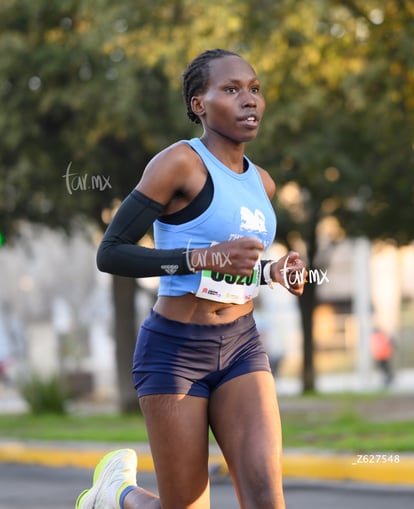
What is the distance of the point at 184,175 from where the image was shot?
160 inches

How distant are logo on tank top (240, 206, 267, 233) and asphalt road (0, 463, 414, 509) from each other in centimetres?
406

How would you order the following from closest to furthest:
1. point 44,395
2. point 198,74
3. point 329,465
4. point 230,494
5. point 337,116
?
1. point 198,74
2. point 230,494
3. point 329,465
4. point 337,116
5. point 44,395

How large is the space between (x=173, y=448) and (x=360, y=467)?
5616 mm

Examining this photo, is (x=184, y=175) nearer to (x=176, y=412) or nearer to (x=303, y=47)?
(x=176, y=412)

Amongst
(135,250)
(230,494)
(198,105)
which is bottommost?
(230,494)

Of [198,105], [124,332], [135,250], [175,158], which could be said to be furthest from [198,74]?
[124,332]

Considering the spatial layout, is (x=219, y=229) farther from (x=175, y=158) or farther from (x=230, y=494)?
(x=230, y=494)

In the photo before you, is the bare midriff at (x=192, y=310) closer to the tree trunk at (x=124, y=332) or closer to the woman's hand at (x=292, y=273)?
the woman's hand at (x=292, y=273)

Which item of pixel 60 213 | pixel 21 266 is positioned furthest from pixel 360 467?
pixel 21 266

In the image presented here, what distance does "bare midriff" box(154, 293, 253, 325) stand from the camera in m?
4.14

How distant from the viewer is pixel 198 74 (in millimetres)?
4262

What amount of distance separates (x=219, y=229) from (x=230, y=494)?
4.99 metres

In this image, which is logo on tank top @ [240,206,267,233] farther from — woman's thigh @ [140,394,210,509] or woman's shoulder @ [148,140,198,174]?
woman's thigh @ [140,394,210,509]

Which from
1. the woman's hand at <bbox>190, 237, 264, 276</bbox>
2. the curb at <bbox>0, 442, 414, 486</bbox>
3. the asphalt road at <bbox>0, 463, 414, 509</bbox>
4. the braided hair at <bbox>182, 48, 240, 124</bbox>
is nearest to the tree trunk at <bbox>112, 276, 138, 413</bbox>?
the curb at <bbox>0, 442, 414, 486</bbox>
